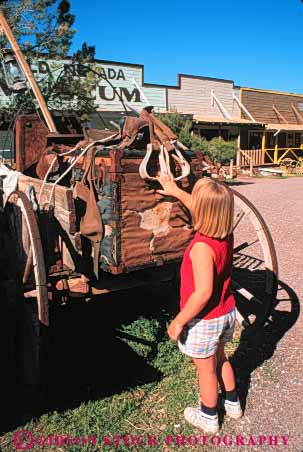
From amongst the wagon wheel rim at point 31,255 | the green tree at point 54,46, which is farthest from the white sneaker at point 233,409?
the green tree at point 54,46

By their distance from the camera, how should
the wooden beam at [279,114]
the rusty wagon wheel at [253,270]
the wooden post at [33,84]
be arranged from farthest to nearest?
the wooden beam at [279,114] < the wooden post at [33,84] < the rusty wagon wheel at [253,270]

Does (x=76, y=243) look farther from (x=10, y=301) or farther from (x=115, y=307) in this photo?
(x=115, y=307)

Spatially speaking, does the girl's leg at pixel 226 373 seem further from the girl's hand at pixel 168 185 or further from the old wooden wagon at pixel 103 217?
the girl's hand at pixel 168 185

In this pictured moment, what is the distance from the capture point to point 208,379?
2.54 meters

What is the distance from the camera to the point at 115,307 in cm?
417

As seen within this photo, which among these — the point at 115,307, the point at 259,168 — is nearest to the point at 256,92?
the point at 259,168

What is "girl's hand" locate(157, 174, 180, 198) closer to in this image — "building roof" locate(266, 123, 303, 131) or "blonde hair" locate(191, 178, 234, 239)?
"blonde hair" locate(191, 178, 234, 239)

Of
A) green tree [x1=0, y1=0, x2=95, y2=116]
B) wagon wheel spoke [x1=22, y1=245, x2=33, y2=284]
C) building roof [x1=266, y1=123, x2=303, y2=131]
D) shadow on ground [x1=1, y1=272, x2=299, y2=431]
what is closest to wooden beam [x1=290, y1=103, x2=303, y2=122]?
building roof [x1=266, y1=123, x2=303, y2=131]

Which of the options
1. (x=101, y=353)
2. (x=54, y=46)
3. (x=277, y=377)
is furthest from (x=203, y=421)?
(x=54, y=46)

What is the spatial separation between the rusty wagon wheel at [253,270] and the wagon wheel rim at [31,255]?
1486 mm

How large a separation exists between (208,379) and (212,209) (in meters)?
0.99

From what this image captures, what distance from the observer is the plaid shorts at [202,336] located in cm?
246

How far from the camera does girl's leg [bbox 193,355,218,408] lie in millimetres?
2521

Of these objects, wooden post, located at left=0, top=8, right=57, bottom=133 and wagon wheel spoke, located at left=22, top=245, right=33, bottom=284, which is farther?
wooden post, located at left=0, top=8, right=57, bottom=133
